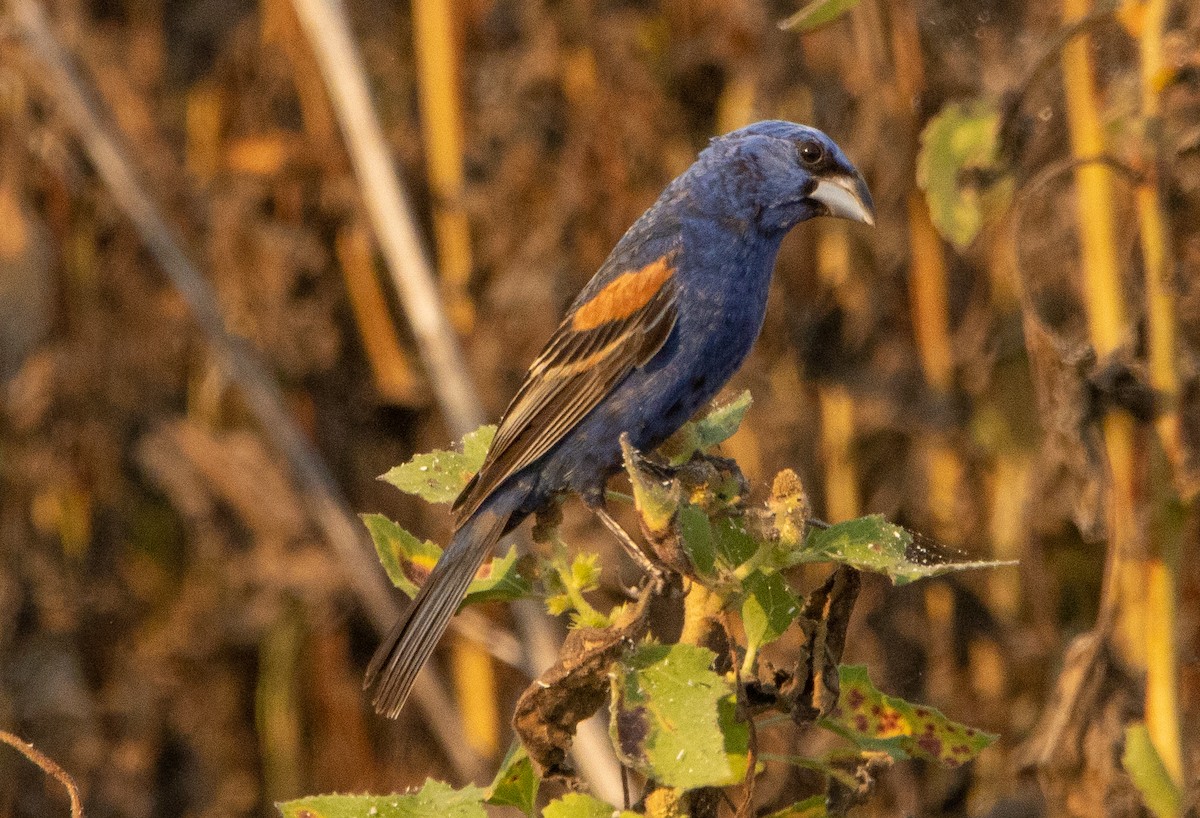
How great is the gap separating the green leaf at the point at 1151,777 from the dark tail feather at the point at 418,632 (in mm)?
1256

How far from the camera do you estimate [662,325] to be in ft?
10.2

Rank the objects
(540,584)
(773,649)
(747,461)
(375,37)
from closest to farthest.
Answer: (540,584) < (773,649) < (747,461) < (375,37)

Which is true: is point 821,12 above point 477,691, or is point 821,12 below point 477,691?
above

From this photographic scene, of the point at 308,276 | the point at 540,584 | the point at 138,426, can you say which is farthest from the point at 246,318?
the point at 540,584

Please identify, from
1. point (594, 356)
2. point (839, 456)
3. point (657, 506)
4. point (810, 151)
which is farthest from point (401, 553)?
point (839, 456)

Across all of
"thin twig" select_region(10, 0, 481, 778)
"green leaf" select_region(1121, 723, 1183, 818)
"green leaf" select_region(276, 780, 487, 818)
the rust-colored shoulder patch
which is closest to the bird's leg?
"green leaf" select_region(276, 780, 487, 818)

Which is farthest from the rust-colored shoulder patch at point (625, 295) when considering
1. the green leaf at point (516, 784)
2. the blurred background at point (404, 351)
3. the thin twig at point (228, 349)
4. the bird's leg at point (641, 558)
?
the thin twig at point (228, 349)

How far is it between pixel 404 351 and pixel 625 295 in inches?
102

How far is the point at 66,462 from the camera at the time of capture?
555 centimetres

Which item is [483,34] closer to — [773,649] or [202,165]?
[202,165]

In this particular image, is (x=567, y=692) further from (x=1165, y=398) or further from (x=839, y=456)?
(x=839, y=456)

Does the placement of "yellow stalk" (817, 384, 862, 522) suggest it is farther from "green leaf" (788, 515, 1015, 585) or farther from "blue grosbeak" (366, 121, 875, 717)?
"green leaf" (788, 515, 1015, 585)

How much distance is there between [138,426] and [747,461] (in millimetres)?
2469

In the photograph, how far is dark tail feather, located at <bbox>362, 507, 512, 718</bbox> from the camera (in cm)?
247
